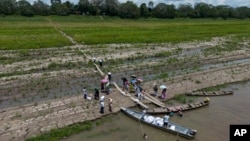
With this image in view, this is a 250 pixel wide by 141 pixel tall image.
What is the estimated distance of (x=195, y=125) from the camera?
1995cm

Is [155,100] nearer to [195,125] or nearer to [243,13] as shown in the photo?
[195,125]

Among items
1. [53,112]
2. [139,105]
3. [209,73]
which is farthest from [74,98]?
[209,73]

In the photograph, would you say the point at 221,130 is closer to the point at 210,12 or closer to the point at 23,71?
the point at 23,71

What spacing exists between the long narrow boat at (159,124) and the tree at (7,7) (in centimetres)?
10552

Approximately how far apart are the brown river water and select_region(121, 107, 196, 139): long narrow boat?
28cm

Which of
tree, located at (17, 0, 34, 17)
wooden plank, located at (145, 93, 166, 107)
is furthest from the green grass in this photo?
tree, located at (17, 0, 34, 17)

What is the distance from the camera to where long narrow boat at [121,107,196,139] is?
1827 centimetres

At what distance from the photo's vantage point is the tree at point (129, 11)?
12169cm

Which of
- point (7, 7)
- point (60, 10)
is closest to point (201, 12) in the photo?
point (60, 10)

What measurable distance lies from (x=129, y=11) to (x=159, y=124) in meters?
107

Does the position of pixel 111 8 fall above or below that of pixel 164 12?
above

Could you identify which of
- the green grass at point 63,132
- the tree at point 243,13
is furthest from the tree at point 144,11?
the green grass at point 63,132

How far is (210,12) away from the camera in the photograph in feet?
473

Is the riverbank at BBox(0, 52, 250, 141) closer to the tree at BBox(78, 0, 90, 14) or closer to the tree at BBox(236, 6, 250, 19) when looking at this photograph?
the tree at BBox(78, 0, 90, 14)
